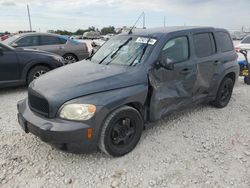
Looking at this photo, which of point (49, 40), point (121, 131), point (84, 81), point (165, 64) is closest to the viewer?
point (84, 81)

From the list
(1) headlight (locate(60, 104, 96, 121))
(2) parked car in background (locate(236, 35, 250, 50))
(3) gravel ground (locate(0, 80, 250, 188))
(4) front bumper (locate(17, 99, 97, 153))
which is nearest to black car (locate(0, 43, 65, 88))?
(3) gravel ground (locate(0, 80, 250, 188))

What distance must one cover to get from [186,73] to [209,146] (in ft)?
3.98

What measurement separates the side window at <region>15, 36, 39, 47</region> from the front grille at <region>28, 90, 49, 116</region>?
5897 mm

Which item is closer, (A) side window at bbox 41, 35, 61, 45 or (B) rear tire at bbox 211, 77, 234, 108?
(B) rear tire at bbox 211, 77, 234, 108

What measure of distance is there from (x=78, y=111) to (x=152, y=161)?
121 centimetres

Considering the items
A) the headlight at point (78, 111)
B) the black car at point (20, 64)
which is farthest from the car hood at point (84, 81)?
the black car at point (20, 64)

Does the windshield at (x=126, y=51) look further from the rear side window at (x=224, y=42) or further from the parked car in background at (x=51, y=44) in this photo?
the parked car in background at (x=51, y=44)

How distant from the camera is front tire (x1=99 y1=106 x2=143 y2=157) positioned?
318 centimetres

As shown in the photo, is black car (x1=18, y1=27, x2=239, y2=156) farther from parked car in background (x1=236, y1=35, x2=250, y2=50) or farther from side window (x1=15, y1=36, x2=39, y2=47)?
parked car in background (x1=236, y1=35, x2=250, y2=50)

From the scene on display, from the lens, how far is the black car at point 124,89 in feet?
9.81

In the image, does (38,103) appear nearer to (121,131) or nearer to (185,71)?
(121,131)

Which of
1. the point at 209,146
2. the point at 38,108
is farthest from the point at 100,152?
the point at 209,146

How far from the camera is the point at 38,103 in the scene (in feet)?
10.6

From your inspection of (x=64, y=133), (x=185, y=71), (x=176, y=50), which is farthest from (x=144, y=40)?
(x=64, y=133)
